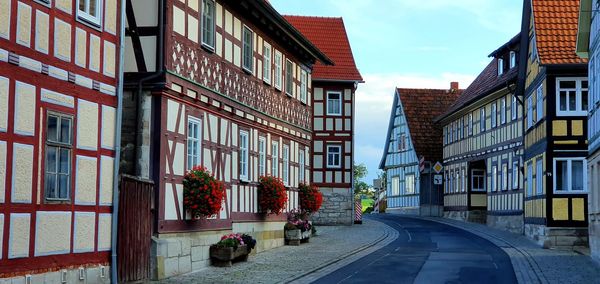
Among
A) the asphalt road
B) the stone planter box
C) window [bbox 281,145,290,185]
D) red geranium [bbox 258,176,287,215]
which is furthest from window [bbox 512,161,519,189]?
the stone planter box

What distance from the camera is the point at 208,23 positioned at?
858 inches

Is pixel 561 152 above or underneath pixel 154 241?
above

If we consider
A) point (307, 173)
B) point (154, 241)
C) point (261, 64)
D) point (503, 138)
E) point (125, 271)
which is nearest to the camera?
point (125, 271)

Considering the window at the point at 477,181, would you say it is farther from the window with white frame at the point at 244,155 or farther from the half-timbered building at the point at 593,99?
the window with white frame at the point at 244,155

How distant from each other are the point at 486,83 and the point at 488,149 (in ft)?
12.2

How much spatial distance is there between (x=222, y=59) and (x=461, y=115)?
3200 cm

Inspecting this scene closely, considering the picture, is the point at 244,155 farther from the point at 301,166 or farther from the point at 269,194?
the point at 301,166

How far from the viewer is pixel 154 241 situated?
18.0 m

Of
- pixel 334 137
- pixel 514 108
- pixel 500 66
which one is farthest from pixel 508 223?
pixel 334 137

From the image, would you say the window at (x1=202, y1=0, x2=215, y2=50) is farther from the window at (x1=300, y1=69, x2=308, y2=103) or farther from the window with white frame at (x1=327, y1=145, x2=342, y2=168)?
the window with white frame at (x1=327, y1=145, x2=342, y2=168)

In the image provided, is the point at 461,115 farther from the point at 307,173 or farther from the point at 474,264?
the point at 474,264

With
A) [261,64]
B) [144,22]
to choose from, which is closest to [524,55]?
[261,64]

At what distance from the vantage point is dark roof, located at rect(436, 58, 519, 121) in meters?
41.7

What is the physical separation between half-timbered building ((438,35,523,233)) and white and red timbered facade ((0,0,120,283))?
2695 centimetres
